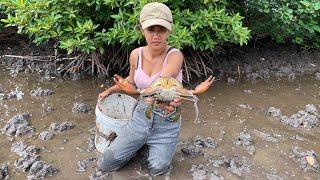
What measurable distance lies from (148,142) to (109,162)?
34 cm

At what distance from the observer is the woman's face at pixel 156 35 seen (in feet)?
10.5

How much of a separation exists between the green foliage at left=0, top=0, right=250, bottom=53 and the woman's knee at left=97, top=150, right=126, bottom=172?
137 centimetres

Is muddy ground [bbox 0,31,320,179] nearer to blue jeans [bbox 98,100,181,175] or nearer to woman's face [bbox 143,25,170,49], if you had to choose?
blue jeans [bbox 98,100,181,175]

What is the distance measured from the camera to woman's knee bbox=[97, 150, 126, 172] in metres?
3.44

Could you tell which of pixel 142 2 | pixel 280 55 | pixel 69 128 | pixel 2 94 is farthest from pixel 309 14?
pixel 2 94

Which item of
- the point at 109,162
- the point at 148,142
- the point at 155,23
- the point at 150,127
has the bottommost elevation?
the point at 109,162

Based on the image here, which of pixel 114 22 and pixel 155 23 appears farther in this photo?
pixel 114 22

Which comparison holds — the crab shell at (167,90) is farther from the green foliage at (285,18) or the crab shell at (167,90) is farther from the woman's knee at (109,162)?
the green foliage at (285,18)

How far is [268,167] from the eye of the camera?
11.9ft

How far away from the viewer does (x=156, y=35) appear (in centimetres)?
321

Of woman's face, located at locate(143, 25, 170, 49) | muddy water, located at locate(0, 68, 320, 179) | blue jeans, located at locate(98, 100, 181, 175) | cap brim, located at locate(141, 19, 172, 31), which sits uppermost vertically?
cap brim, located at locate(141, 19, 172, 31)

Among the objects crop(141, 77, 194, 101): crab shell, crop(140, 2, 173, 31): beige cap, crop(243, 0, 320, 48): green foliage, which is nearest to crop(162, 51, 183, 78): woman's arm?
crop(141, 77, 194, 101): crab shell

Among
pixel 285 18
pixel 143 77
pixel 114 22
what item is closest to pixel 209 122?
pixel 143 77

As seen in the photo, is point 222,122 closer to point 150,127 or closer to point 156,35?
point 150,127
